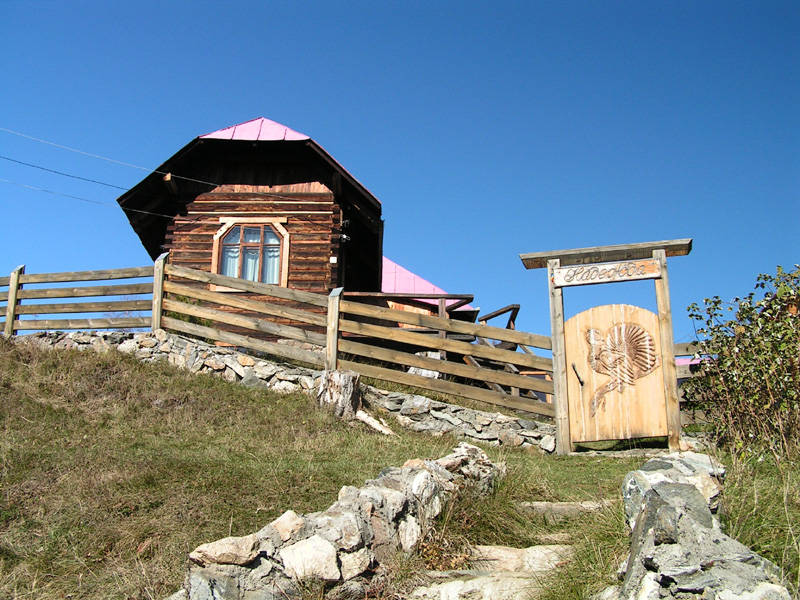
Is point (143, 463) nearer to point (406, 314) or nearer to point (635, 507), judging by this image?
point (635, 507)

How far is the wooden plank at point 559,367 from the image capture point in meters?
9.48

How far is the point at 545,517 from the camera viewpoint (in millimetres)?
5508

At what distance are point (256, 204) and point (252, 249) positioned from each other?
105 centimetres

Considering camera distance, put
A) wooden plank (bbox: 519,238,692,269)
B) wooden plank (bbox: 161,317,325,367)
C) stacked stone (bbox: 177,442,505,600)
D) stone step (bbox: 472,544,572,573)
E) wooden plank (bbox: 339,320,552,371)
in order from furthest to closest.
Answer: wooden plank (bbox: 161,317,325,367) < wooden plank (bbox: 339,320,552,371) < wooden plank (bbox: 519,238,692,269) < stone step (bbox: 472,544,572,573) < stacked stone (bbox: 177,442,505,600)

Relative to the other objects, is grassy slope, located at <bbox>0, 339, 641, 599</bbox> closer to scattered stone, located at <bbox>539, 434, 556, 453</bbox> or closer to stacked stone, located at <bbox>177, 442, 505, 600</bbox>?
stacked stone, located at <bbox>177, 442, 505, 600</bbox>

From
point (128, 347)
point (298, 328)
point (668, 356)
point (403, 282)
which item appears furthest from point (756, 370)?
point (403, 282)

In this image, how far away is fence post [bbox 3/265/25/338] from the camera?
13.1 meters

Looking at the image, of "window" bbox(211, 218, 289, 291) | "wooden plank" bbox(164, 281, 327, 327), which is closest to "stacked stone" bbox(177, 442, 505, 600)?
"wooden plank" bbox(164, 281, 327, 327)

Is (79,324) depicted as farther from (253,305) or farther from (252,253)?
(252,253)

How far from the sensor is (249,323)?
11938 mm

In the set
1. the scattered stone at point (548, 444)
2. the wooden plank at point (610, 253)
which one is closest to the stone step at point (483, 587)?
the scattered stone at point (548, 444)

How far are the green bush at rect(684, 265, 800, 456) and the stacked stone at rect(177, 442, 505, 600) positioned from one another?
3039mm

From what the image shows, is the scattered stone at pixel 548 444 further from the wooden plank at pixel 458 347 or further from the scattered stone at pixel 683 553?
the scattered stone at pixel 683 553

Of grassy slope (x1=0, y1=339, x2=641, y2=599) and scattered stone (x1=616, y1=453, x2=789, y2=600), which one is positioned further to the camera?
grassy slope (x1=0, y1=339, x2=641, y2=599)
